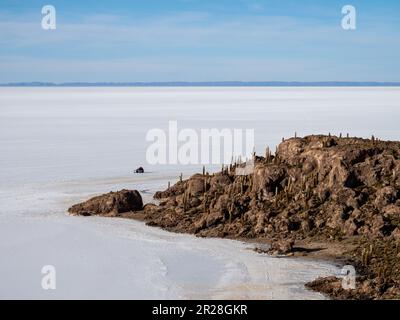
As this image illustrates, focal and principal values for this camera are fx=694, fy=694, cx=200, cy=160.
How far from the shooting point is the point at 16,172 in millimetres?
32406

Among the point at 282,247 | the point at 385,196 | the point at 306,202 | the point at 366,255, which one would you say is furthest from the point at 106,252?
the point at 385,196

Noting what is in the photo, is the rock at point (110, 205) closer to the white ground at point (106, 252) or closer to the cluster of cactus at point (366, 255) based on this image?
the white ground at point (106, 252)

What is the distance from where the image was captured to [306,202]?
2098 cm

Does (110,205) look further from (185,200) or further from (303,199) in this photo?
(303,199)

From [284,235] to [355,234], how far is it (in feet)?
6.52

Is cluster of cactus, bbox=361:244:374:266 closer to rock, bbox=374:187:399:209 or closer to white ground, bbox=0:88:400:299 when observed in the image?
white ground, bbox=0:88:400:299

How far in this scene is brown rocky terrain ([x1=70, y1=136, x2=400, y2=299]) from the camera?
19.4 metres

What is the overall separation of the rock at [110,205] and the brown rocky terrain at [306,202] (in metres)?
0.29

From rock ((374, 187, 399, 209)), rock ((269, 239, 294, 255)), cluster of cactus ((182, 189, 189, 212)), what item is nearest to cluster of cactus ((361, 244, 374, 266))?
rock ((269, 239, 294, 255))

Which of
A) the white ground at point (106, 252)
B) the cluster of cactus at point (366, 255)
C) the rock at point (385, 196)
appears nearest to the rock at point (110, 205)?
the white ground at point (106, 252)

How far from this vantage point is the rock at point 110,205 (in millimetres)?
23219
